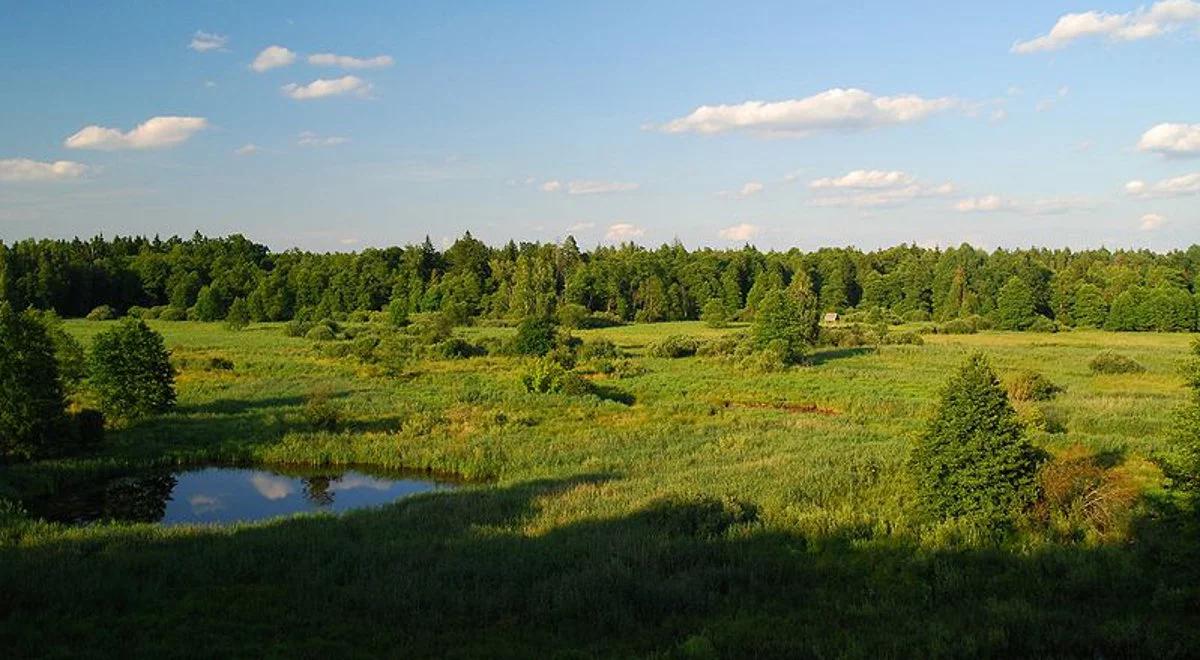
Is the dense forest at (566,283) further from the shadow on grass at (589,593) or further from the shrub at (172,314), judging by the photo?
the shadow on grass at (589,593)

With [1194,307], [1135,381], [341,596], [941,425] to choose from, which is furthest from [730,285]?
[341,596]

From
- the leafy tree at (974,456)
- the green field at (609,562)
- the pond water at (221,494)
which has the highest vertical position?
the leafy tree at (974,456)

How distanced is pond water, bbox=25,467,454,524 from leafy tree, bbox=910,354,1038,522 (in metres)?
14.8

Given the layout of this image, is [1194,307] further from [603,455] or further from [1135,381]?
[603,455]

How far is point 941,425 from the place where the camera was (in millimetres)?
19094

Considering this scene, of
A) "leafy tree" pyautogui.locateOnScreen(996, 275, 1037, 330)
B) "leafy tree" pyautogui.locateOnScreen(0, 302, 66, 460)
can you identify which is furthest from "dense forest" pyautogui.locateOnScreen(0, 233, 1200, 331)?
"leafy tree" pyautogui.locateOnScreen(0, 302, 66, 460)

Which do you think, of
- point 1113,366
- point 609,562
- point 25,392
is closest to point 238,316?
point 25,392

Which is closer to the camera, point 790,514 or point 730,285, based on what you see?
point 790,514

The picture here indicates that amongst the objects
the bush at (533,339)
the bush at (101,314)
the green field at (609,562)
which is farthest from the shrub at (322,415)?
the bush at (101,314)

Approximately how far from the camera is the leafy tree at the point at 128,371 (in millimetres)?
32375

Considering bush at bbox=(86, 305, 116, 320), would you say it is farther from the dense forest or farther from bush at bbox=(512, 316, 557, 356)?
bush at bbox=(512, 316, 557, 356)

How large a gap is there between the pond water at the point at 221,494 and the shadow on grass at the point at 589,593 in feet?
19.3

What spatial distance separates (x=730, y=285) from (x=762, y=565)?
355 feet

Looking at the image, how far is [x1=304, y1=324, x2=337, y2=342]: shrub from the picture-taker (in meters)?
71.2
